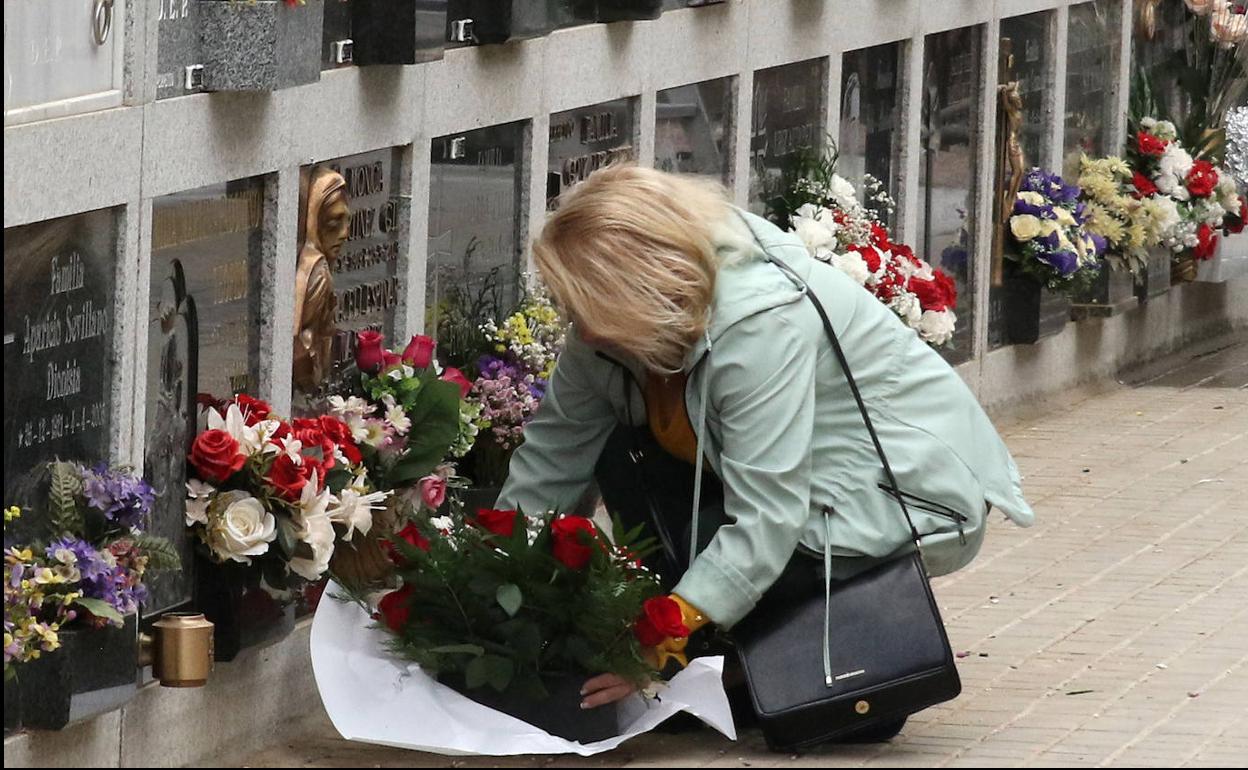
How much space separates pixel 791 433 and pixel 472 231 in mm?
1874

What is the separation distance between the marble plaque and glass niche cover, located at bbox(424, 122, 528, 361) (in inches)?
57.3

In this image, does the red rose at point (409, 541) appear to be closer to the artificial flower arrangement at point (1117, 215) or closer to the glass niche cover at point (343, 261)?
the glass niche cover at point (343, 261)

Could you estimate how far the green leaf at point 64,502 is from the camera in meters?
4.29

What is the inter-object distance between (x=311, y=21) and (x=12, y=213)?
1092 mm

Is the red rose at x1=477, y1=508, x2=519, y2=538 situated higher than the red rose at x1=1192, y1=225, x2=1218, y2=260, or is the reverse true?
the red rose at x1=1192, y1=225, x2=1218, y2=260

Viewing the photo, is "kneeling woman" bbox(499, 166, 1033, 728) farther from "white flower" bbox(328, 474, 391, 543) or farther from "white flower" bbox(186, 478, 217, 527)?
"white flower" bbox(186, 478, 217, 527)

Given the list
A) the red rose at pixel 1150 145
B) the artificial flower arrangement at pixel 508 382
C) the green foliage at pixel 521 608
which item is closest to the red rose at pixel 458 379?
the artificial flower arrangement at pixel 508 382

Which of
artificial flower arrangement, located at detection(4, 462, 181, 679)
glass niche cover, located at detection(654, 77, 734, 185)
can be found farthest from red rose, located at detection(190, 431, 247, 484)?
glass niche cover, located at detection(654, 77, 734, 185)

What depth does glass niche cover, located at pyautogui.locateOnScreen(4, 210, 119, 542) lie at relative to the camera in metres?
4.32

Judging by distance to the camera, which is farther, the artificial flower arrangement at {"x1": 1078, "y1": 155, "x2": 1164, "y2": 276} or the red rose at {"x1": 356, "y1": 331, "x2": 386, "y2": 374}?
the artificial flower arrangement at {"x1": 1078, "y1": 155, "x2": 1164, "y2": 276}

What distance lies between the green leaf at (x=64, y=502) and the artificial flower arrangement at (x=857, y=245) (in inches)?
141

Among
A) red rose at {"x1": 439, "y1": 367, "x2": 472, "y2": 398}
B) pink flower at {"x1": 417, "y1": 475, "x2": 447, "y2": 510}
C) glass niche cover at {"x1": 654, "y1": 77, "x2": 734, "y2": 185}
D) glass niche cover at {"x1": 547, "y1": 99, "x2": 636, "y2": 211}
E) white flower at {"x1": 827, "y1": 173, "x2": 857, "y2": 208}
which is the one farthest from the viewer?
white flower at {"x1": 827, "y1": 173, "x2": 857, "y2": 208}

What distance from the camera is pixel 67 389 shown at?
4.51 metres

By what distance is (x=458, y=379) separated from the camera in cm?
568
